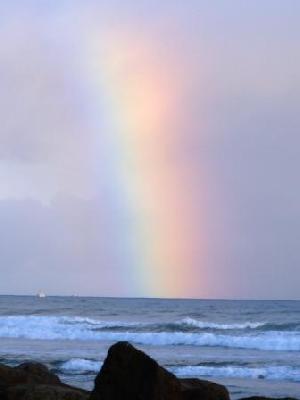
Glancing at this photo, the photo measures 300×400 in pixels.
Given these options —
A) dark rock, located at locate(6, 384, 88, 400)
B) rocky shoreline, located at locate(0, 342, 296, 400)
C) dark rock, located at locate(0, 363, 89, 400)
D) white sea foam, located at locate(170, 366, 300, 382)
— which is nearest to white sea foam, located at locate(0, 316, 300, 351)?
white sea foam, located at locate(170, 366, 300, 382)

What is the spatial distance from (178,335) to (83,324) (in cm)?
1292

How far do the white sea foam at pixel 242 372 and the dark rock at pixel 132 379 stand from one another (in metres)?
15.0

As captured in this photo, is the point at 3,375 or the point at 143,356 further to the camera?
the point at 3,375

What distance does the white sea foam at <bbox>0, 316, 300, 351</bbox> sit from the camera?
126ft

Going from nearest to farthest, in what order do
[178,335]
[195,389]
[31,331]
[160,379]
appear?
1. [160,379]
2. [195,389]
3. [178,335]
4. [31,331]

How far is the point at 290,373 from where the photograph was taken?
25.0 m

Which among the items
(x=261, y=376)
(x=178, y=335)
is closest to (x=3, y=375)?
(x=261, y=376)

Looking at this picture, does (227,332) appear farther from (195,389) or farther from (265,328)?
(195,389)

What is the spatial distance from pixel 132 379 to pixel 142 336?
33439 millimetres

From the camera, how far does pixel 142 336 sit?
1679 inches

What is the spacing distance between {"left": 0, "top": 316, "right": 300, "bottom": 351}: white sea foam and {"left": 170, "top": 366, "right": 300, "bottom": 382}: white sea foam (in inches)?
426

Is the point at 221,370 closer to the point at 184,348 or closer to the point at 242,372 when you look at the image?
the point at 242,372

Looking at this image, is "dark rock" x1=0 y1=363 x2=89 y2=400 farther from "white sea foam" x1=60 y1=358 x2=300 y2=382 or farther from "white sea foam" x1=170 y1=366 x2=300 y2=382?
"white sea foam" x1=170 y1=366 x2=300 y2=382

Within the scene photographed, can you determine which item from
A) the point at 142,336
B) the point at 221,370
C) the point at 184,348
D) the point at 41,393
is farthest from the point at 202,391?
the point at 142,336
